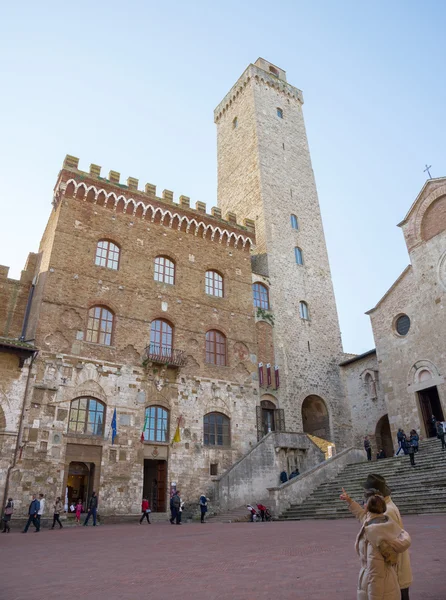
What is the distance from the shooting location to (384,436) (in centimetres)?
2755

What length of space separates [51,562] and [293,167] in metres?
32.1

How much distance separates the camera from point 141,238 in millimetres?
24266

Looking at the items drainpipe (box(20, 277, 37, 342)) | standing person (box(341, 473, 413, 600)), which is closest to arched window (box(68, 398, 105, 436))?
drainpipe (box(20, 277, 37, 342))

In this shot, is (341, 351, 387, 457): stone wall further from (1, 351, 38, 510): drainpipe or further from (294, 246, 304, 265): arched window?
(1, 351, 38, 510): drainpipe

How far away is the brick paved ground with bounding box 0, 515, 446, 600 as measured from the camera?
5.36 metres

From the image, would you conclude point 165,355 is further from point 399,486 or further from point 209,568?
point 209,568

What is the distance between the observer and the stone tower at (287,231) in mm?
28094

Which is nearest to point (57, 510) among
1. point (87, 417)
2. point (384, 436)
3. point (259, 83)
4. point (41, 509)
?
point (41, 509)

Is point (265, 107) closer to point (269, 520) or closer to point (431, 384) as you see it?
point (431, 384)

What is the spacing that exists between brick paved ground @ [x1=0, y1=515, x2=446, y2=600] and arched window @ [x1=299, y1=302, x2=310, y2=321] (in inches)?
763

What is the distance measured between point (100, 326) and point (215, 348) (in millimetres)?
6257

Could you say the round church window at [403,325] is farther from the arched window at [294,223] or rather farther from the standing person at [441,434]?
the arched window at [294,223]

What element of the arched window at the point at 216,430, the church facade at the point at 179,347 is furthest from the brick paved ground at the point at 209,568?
the arched window at the point at 216,430

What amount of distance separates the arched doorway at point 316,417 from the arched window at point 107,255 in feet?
47.8
